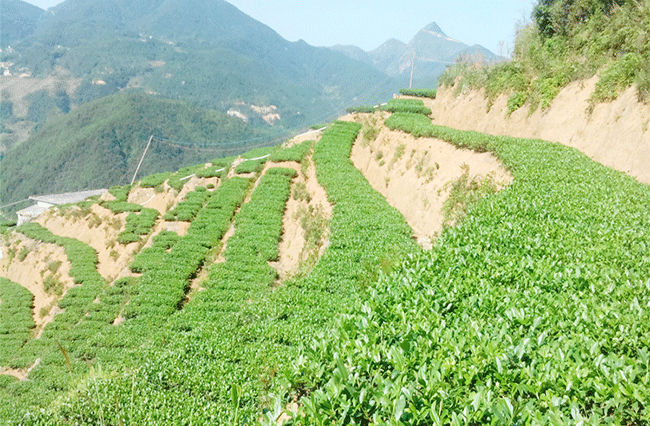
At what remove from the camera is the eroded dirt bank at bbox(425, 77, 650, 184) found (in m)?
13.5

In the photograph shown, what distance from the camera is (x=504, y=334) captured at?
460 centimetres

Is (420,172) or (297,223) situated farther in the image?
(297,223)

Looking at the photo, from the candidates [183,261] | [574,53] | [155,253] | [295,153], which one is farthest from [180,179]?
[574,53]

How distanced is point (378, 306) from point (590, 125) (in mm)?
14821

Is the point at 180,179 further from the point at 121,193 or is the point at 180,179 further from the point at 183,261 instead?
the point at 183,261

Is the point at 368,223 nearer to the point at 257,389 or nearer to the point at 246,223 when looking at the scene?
the point at 246,223

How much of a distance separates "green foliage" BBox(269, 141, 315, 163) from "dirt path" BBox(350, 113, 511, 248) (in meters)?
4.30

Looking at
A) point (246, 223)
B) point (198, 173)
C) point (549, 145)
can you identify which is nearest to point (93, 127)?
point (198, 173)

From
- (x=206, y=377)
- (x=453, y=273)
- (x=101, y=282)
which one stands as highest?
(x=453, y=273)

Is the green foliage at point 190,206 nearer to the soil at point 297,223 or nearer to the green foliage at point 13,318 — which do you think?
the soil at point 297,223

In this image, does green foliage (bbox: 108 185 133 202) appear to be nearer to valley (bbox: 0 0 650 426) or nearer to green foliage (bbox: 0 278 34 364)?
valley (bbox: 0 0 650 426)

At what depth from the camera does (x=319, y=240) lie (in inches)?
679

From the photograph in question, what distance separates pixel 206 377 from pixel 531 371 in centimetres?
619

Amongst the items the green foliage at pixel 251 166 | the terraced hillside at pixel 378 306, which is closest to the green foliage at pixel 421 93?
the terraced hillside at pixel 378 306
